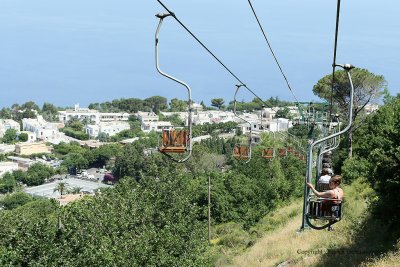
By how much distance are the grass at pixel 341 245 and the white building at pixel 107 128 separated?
9698 centimetres

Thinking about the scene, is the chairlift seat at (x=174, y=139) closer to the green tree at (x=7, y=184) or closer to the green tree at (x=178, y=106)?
the green tree at (x=7, y=184)

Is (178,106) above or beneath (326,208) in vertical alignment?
beneath

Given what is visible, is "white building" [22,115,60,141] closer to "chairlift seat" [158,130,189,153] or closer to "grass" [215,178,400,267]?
"grass" [215,178,400,267]

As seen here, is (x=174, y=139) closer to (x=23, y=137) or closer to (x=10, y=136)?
(x=23, y=137)

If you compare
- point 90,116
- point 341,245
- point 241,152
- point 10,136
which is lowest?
point 10,136

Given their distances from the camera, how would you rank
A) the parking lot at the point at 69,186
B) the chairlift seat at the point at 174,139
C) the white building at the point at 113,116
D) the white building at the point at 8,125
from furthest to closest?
1. the white building at the point at 113,116
2. the white building at the point at 8,125
3. the parking lot at the point at 69,186
4. the chairlift seat at the point at 174,139

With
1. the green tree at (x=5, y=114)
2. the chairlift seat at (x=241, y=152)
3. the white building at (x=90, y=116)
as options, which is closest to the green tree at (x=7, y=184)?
the white building at (x=90, y=116)

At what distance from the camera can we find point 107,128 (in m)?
110

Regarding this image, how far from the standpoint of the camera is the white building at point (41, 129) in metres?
105

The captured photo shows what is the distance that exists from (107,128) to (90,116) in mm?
17436

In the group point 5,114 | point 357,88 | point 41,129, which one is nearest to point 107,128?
point 41,129

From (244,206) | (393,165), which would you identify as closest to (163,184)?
(244,206)

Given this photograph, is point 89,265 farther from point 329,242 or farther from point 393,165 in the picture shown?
point 393,165

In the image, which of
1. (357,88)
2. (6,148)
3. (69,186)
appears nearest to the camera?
(357,88)
